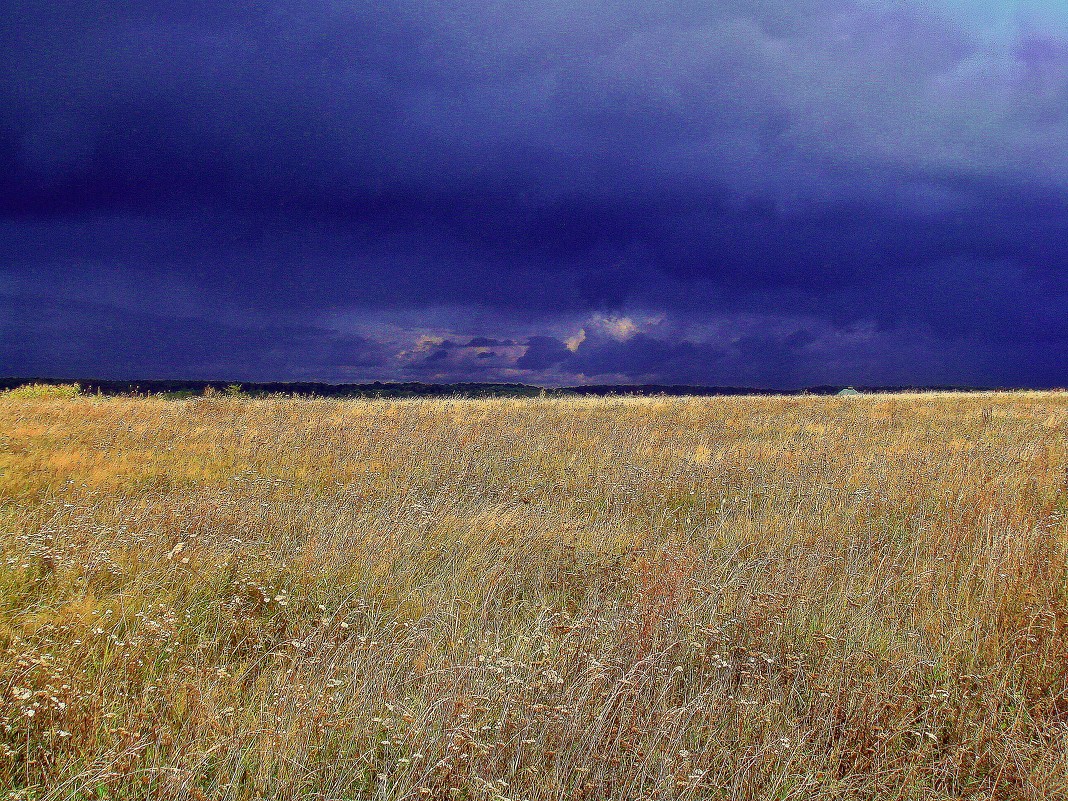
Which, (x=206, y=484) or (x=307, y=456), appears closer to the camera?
(x=206, y=484)

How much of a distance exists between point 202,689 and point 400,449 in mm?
8147

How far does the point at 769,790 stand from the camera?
300 centimetres

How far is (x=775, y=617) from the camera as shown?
4.62 metres

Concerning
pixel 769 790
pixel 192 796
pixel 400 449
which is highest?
pixel 400 449

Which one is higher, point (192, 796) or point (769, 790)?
point (192, 796)

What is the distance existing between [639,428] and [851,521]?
322 inches

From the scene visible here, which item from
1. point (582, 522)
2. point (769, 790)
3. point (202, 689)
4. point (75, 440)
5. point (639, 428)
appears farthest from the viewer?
point (639, 428)

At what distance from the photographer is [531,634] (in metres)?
4.23

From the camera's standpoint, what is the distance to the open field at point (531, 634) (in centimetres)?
293

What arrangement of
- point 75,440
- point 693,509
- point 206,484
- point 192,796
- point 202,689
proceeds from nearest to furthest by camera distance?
point 192,796 < point 202,689 < point 693,509 < point 206,484 < point 75,440

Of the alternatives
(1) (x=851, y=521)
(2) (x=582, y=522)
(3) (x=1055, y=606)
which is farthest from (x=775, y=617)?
(1) (x=851, y=521)

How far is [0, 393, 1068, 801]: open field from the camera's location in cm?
293

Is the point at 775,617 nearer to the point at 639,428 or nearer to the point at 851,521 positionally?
the point at 851,521

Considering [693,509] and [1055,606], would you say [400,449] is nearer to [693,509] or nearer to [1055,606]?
[693,509]
